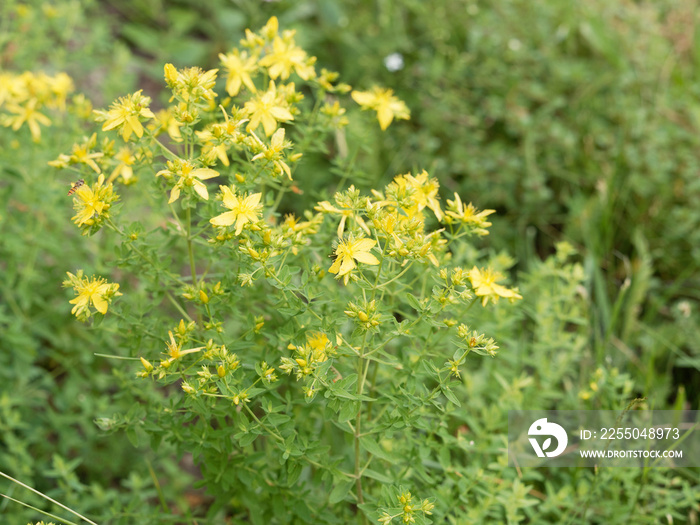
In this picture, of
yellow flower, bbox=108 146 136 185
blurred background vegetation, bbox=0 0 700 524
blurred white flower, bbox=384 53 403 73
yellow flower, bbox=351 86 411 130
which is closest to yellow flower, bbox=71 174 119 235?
yellow flower, bbox=108 146 136 185

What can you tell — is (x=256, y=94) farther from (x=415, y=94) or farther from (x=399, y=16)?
(x=399, y=16)

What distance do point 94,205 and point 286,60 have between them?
67 cm

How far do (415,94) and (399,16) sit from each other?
1.73 ft

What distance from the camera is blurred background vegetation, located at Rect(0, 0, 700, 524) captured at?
2.14 metres

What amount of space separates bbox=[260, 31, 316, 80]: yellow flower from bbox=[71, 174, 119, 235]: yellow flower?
56 centimetres

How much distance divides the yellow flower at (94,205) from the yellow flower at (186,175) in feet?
0.47

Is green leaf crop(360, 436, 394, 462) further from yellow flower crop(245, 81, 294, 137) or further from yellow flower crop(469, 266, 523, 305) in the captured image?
yellow flower crop(245, 81, 294, 137)

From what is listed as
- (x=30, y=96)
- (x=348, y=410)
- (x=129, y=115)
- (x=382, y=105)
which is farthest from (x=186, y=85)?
(x=30, y=96)

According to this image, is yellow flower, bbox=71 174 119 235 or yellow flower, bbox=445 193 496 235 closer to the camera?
yellow flower, bbox=71 174 119 235

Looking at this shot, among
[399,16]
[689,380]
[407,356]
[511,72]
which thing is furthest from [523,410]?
[399,16]

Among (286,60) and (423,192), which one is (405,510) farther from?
(286,60)

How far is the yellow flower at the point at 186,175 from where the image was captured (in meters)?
1.41

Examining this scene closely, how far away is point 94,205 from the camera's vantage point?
4.73 ft

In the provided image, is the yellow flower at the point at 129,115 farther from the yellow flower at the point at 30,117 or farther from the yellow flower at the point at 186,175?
the yellow flower at the point at 30,117
